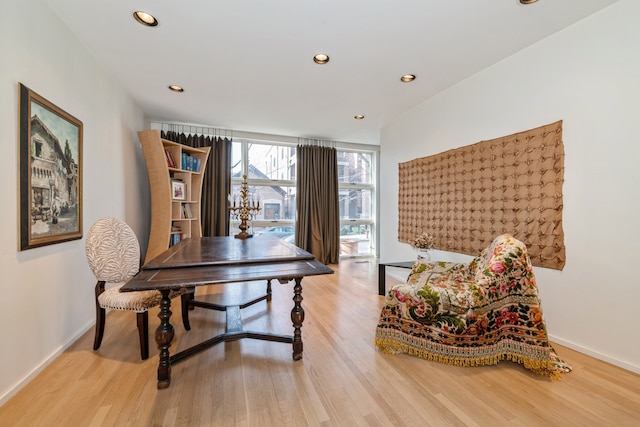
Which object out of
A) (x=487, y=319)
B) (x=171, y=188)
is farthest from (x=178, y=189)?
(x=487, y=319)

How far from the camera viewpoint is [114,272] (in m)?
1.94

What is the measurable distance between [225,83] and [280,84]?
61 cm

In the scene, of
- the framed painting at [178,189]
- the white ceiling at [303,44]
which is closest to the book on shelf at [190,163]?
the framed painting at [178,189]

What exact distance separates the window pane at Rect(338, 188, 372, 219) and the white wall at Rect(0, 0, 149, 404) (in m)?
3.86

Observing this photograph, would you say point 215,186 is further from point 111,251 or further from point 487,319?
point 487,319

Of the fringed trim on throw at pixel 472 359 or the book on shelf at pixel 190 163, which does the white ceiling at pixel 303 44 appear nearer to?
the book on shelf at pixel 190 163

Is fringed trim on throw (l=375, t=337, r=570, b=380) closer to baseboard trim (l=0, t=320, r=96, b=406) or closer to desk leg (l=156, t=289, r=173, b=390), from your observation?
desk leg (l=156, t=289, r=173, b=390)

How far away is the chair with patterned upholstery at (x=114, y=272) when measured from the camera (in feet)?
5.89

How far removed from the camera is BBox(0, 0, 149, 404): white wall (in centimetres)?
145

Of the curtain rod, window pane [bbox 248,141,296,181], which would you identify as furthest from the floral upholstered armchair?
the curtain rod

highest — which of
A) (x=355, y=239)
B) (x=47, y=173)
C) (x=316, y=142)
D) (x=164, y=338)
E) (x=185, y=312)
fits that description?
(x=316, y=142)

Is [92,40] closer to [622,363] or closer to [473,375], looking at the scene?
[473,375]

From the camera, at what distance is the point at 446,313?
1.76m

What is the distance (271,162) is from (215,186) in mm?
1155
